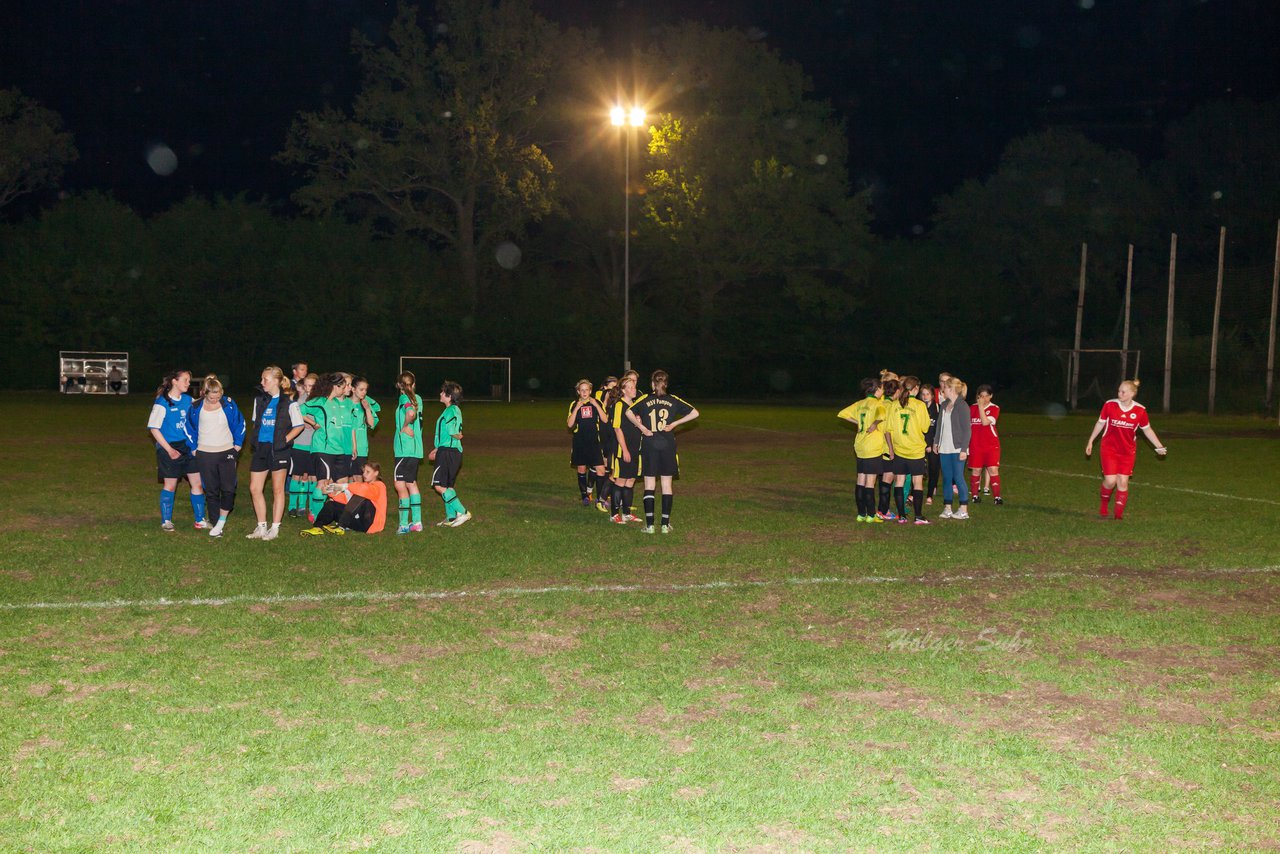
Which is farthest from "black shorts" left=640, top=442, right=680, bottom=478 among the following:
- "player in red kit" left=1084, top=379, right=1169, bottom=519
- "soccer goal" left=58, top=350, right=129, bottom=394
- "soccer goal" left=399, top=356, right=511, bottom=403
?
"soccer goal" left=58, top=350, right=129, bottom=394

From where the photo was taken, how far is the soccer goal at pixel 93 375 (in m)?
47.1

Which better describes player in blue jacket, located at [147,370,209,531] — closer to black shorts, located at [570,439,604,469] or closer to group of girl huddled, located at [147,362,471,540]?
group of girl huddled, located at [147,362,471,540]

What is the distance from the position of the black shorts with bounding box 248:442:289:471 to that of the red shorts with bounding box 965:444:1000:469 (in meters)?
8.38

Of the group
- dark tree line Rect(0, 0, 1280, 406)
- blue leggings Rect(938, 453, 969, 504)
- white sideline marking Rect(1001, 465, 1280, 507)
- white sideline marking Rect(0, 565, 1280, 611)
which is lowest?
white sideline marking Rect(0, 565, 1280, 611)

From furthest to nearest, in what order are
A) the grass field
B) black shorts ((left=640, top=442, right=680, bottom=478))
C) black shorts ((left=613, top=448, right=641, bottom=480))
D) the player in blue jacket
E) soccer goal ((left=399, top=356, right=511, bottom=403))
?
soccer goal ((left=399, top=356, right=511, bottom=403))
black shorts ((left=613, top=448, right=641, bottom=480))
black shorts ((left=640, top=442, right=680, bottom=478))
the player in blue jacket
the grass field

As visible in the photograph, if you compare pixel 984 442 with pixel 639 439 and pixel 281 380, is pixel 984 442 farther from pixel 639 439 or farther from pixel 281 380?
pixel 281 380

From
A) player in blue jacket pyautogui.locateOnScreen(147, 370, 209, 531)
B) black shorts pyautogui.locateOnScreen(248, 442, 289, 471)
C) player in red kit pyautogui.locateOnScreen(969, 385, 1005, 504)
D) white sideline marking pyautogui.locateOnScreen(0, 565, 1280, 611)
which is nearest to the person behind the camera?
white sideline marking pyautogui.locateOnScreen(0, 565, 1280, 611)

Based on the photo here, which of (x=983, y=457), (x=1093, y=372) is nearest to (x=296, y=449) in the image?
(x=983, y=457)

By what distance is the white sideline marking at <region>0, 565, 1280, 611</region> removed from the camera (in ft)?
27.3

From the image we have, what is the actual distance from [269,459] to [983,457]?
8.72m

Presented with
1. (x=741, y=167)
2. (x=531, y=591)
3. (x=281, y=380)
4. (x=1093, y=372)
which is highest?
(x=741, y=167)

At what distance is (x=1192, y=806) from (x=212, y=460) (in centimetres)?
954

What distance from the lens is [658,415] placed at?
11922 mm

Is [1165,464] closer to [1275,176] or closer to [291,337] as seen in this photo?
[291,337]
